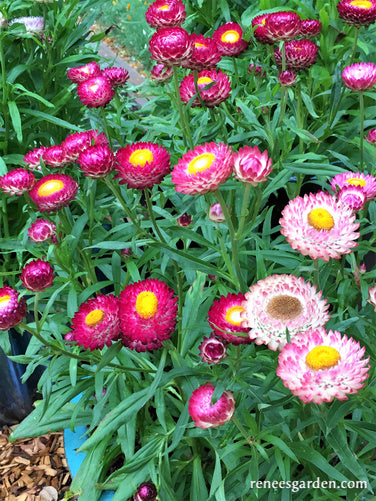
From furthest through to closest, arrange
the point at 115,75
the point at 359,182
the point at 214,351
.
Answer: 1. the point at 115,75
2. the point at 359,182
3. the point at 214,351

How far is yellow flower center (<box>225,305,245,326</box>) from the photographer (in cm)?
94

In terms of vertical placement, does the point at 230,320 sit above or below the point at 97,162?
below

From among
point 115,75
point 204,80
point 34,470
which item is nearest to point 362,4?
point 204,80

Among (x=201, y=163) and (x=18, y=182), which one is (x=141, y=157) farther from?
(x=18, y=182)

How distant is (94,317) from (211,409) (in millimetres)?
275

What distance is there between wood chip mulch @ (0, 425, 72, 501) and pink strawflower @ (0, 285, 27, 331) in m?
0.95

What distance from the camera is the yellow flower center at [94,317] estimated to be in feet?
3.21

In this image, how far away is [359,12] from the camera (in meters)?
1.43

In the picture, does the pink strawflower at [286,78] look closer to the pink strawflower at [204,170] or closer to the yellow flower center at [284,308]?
the pink strawflower at [204,170]

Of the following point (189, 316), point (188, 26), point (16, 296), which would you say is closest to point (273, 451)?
point (189, 316)

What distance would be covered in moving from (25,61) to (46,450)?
139cm

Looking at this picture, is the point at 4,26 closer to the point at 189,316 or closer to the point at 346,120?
the point at 189,316

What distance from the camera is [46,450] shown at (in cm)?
187

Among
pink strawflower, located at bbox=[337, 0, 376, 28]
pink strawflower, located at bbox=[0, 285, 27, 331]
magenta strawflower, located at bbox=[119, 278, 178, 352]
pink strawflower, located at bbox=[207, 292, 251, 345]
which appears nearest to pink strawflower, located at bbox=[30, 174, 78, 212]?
pink strawflower, located at bbox=[0, 285, 27, 331]
